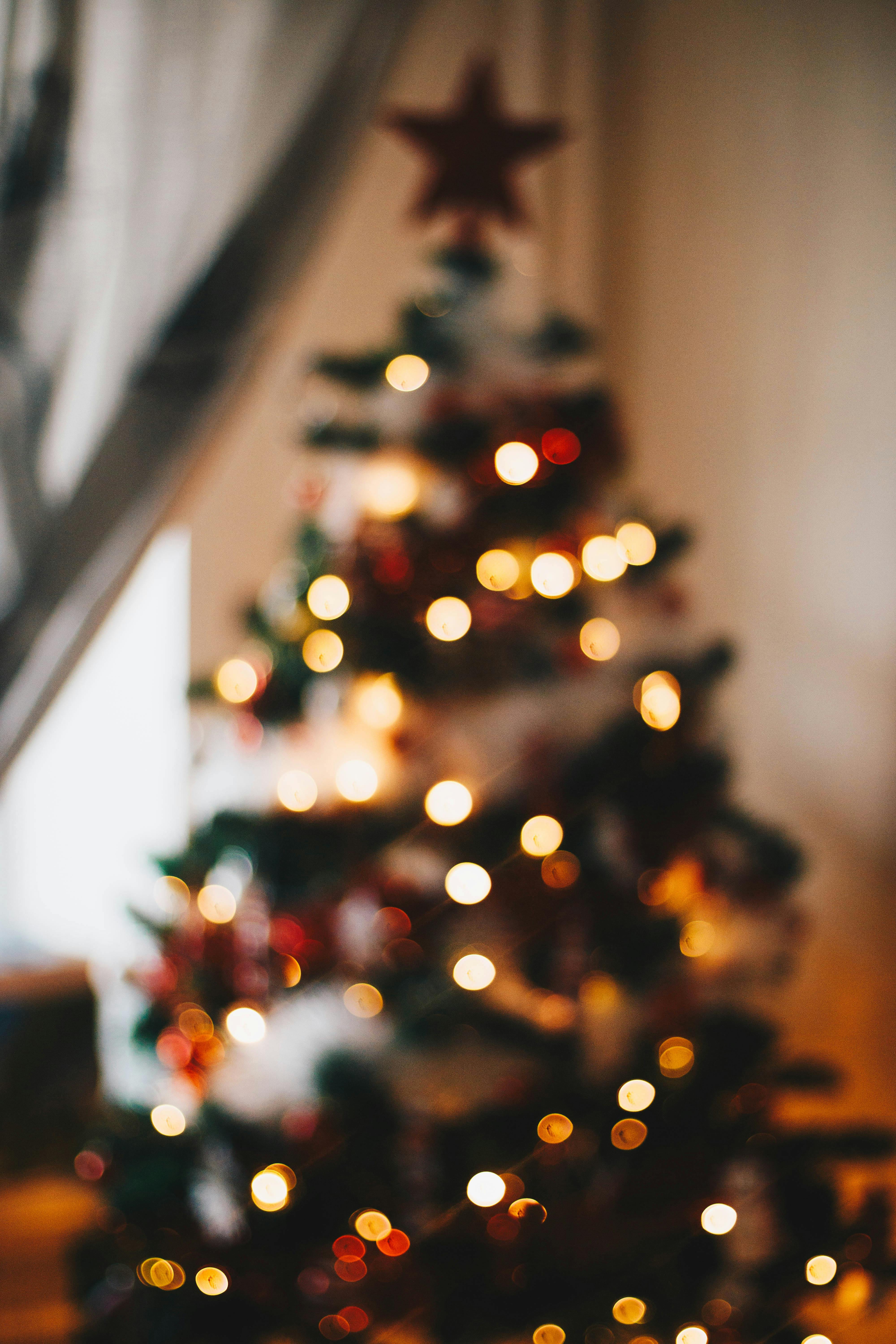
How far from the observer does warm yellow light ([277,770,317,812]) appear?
106cm

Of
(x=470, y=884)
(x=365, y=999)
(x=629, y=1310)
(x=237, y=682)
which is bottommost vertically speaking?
(x=629, y=1310)

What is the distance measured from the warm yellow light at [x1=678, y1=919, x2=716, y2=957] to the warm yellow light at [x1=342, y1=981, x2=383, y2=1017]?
1.19 ft

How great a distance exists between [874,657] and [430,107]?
1294mm

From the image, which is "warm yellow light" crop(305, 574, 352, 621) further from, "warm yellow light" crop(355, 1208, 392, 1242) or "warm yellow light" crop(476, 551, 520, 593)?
"warm yellow light" crop(355, 1208, 392, 1242)

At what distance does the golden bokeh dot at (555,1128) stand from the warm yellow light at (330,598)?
0.64m

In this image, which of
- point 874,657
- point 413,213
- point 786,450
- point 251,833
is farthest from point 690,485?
point 251,833

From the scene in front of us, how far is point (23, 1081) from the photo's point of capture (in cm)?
163

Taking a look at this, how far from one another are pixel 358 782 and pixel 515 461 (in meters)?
0.42

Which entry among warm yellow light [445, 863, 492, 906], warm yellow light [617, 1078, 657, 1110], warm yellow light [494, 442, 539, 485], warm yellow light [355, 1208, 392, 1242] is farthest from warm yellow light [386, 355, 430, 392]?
warm yellow light [355, 1208, 392, 1242]

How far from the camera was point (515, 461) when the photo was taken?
1040mm

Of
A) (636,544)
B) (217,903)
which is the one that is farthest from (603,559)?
(217,903)

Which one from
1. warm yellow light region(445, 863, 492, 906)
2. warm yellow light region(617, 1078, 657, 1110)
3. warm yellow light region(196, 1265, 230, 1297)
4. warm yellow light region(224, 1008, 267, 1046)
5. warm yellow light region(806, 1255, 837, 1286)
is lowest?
warm yellow light region(806, 1255, 837, 1286)

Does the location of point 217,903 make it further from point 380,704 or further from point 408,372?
point 408,372

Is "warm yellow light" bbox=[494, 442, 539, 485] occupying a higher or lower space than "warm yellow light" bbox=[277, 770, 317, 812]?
higher
